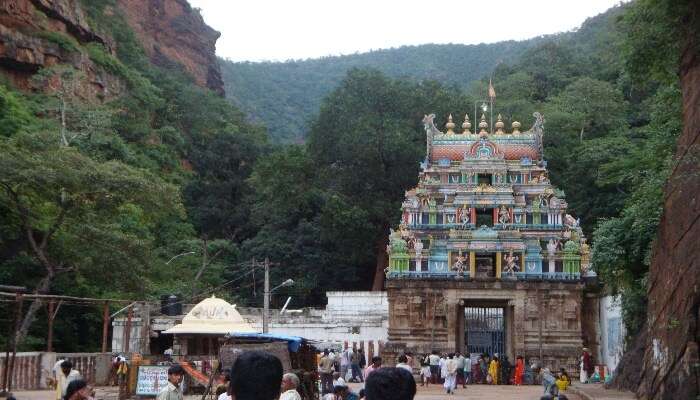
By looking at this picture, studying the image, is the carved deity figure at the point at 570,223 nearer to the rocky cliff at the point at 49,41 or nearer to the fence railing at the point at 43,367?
the fence railing at the point at 43,367

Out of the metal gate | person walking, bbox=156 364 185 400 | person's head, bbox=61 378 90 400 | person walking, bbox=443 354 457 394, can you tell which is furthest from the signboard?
the metal gate

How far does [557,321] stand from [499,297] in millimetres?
2153

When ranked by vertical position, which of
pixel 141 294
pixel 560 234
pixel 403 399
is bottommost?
pixel 403 399

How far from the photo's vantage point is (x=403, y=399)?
204 inches

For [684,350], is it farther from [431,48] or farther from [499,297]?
[431,48]

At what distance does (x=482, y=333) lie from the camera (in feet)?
A: 117

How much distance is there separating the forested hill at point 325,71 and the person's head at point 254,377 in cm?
8003

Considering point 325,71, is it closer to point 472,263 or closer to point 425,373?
point 472,263

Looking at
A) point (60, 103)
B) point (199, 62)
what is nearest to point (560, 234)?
point (60, 103)

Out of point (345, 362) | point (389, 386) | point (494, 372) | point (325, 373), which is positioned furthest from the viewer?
point (494, 372)

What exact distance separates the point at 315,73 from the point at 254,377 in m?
103

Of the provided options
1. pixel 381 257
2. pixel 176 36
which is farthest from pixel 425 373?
pixel 176 36

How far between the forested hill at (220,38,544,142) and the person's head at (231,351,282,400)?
80.8 meters

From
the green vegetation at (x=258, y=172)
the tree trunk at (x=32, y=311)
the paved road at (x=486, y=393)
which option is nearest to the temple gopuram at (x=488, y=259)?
the paved road at (x=486, y=393)
